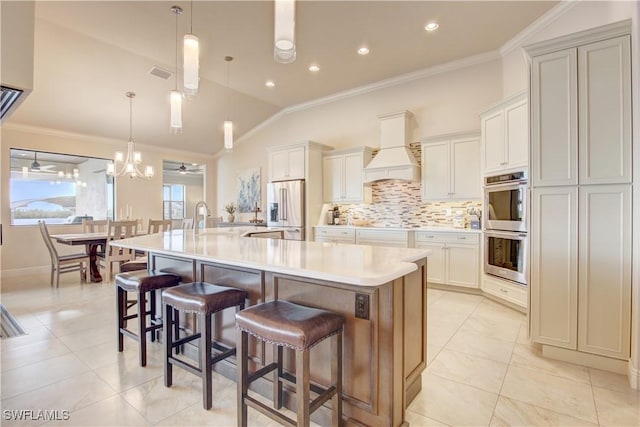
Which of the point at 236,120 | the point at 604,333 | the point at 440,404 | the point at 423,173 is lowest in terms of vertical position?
the point at 440,404

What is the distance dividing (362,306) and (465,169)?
358cm

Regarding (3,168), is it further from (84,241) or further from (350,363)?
(350,363)

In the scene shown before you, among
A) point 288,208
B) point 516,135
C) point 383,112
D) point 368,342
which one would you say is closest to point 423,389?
point 368,342

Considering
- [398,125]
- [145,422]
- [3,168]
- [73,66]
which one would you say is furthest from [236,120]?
[145,422]

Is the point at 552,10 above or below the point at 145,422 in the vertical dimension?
above

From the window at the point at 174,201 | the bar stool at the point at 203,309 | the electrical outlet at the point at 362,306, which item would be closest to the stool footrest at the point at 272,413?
the bar stool at the point at 203,309

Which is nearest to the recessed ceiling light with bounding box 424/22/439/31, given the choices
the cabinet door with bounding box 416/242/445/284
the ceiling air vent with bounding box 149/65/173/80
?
the cabinet door with bounding box 416/242/445/284

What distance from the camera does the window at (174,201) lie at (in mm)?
11055

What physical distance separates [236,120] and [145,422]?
20.5ft

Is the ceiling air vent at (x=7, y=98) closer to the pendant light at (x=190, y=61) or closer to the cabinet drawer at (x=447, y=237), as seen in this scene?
the pendant light at (x=190, y=61)

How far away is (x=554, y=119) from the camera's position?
2.39m

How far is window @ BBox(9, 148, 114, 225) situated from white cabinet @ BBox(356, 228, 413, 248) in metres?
5.68

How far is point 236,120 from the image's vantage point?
686 cm

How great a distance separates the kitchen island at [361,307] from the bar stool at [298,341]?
3.8 inches
